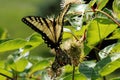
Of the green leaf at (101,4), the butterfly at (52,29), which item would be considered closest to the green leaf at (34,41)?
the butterfly at (52,29)

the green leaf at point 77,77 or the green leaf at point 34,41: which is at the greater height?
the green leaf at point 34,41

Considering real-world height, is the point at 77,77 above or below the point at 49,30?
below

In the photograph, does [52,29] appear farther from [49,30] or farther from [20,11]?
[20,11]

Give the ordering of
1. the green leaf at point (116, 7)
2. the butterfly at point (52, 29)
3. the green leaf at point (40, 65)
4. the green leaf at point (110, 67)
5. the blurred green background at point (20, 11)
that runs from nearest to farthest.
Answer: the green leaf at point (110, 67) → the butterfly at point (52, 29) → the green leaf at point (116, 7) → the green leaf at point (40, 65) → the blurred green background at point (20, 11)

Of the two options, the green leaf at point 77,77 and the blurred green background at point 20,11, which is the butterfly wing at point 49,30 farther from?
the blurred green background at point 20,11

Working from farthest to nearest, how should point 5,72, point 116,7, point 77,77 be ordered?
point 5,72, point 116,7, point 77,77

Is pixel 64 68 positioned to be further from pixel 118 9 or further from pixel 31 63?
pixel 31 63

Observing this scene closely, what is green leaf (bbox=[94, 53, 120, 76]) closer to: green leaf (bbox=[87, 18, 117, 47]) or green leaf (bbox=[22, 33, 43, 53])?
green leaf (bbox=[87, 18, 117, 47])

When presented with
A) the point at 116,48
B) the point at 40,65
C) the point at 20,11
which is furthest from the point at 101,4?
the point at 20,11
